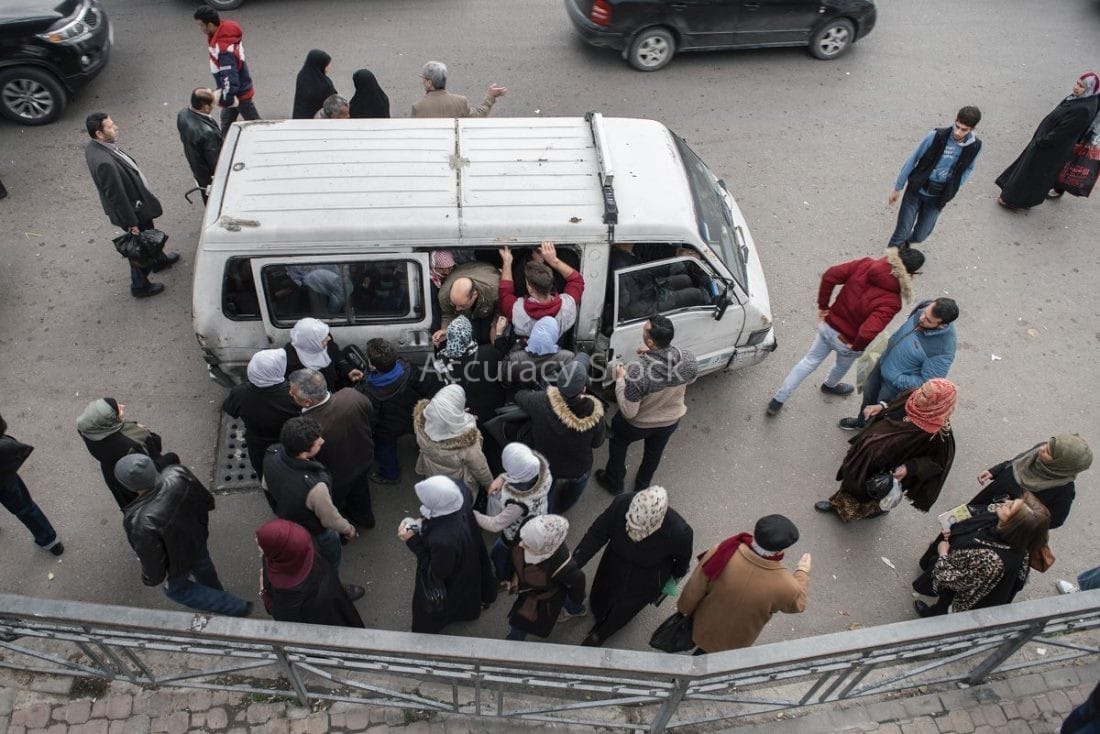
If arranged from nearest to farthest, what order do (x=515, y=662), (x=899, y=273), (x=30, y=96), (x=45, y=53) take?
(x=515, y=662) < (x=899, y=273) < (x=45, y=53) < (x=30, y=96)

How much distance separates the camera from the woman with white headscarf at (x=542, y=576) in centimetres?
416

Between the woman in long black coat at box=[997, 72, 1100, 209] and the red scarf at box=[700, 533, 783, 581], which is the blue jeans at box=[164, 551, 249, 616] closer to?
the red scarf at box=[700, 533, 783, 581]

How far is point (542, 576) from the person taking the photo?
14.5 feet

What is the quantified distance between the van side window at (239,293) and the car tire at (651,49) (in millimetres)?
7145

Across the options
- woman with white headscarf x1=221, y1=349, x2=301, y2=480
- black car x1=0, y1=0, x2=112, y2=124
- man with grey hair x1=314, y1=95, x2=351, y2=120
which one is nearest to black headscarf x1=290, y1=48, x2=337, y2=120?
man with grey hair x1=314, y1=95, x2=351, y2=120

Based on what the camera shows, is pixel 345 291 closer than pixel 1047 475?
No

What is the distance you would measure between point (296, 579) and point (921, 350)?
4.63m

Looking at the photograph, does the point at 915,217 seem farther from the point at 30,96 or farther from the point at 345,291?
the point at 30,96

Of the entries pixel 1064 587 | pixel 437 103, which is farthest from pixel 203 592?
pixel 1064 587

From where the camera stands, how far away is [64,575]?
550cm

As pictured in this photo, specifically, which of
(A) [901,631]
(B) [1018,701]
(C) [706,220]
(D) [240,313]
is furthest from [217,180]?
(B) [1018,701]

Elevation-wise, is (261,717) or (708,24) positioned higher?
(708,24)

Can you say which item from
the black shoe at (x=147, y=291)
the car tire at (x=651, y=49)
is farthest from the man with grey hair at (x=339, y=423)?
the car tire at (x=651, y=49)

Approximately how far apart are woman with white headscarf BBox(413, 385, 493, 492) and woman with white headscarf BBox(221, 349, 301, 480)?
0.89 metres
